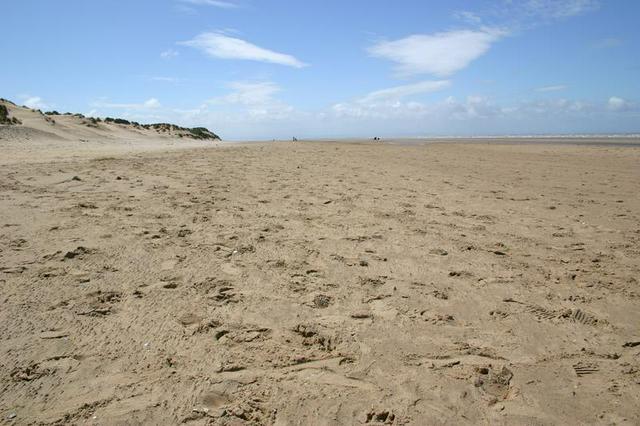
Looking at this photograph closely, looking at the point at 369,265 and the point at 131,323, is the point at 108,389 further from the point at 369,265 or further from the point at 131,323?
the point at 369,265

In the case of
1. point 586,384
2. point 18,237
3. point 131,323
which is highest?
point 18,237

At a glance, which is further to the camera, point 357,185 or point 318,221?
point 357,185

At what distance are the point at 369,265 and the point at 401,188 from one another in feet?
14.3

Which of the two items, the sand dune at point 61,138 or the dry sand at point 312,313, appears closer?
the dry sand at point 312,313

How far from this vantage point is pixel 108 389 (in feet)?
7.00

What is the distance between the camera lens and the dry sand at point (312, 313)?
6.89ft

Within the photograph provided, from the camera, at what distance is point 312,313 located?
118 inches

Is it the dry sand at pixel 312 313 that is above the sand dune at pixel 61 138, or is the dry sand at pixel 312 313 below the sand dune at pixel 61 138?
below

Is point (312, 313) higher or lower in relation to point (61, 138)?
lower

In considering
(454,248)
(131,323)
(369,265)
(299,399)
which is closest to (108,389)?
(131,323)

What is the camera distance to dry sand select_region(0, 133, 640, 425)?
2.10 meters

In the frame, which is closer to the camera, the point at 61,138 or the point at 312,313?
the point at 312,313

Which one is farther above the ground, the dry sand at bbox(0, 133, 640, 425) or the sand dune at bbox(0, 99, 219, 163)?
the sand dune at bbox(0, 99, 219, 163)

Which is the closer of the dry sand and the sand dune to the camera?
the dry sand
